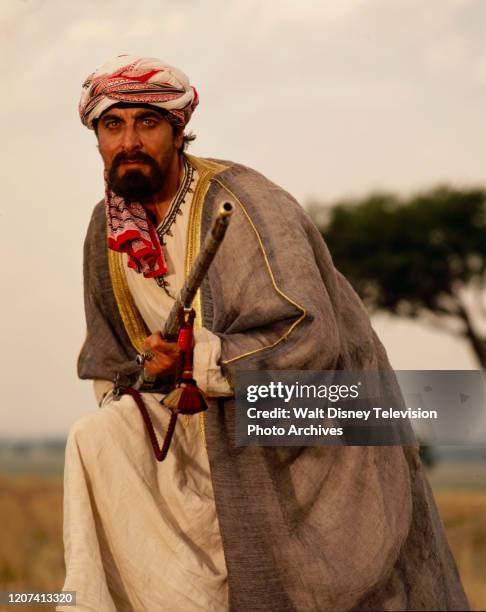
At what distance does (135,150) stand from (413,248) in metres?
26.7

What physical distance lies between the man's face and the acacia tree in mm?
24063

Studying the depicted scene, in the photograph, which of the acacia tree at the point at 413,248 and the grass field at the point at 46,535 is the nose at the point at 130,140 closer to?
the grass field at the point at 46,535

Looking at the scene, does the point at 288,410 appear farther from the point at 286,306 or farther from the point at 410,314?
the point at 410,314

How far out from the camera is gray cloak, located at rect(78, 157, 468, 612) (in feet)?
18.9

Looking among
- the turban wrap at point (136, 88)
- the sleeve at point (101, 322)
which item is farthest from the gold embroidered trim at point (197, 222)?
the sleeve at point (101, 322)

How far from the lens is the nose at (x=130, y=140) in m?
6.11

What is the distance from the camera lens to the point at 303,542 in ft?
19.1

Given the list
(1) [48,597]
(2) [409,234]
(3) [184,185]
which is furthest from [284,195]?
(2) [409,234]

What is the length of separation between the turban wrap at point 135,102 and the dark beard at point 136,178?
11 centimetres

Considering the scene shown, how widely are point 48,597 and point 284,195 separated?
1.77 meters

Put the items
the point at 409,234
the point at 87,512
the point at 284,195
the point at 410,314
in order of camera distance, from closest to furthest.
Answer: the point at 87,512 < the point at 284,195 < the point at 410,314 < the point at 409,234

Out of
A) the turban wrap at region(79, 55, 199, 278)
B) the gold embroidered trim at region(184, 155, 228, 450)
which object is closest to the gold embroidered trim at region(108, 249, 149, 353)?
the turban wrap at region(79, 55, 199, 278)

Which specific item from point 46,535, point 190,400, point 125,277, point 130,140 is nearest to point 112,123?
point 130,140

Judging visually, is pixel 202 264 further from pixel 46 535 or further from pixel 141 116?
pixel 46 535
